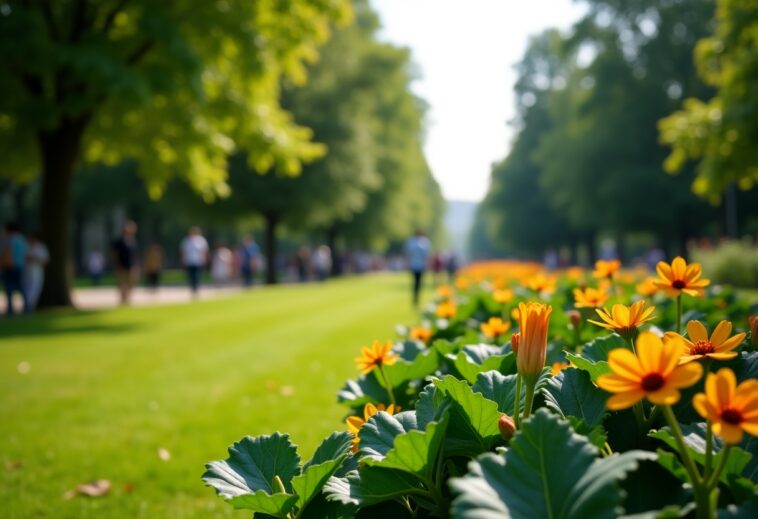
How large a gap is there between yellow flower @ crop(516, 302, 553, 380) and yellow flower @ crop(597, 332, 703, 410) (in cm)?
24

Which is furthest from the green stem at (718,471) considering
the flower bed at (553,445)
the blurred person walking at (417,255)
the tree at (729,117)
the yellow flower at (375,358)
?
the tree at (729,117)

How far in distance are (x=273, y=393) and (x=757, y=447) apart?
4.77 meters

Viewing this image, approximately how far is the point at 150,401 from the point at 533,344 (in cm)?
486

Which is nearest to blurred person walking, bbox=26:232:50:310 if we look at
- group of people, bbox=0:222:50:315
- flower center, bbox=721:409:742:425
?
group of people, bbox=0:222:50:315

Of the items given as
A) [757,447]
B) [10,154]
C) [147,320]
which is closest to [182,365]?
[147,320]

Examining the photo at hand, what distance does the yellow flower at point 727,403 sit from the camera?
823 millimetres

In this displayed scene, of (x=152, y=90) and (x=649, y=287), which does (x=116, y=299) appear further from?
(x=649, y=287)

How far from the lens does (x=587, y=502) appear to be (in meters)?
0.84

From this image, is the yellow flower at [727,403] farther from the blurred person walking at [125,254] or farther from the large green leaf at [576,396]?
the blurred person walking at [125,254]

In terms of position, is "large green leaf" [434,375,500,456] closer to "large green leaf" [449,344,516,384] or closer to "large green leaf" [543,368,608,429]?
"large green leaf" [543,368,608,429]

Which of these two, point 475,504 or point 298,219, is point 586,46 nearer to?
point 298,219

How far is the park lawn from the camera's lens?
10.8 ft

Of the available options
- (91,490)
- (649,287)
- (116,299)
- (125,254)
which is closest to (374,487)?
(649,287)

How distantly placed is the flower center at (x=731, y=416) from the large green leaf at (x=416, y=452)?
0.41m
